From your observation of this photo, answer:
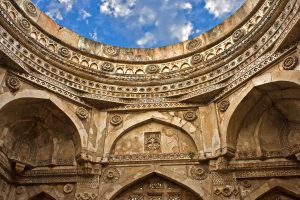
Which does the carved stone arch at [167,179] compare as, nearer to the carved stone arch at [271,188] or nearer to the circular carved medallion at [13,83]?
the carved stone arch at [271,188]

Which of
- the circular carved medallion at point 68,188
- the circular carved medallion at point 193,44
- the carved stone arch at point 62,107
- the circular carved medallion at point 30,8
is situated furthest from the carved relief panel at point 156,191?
the circular carved medallion at point 30,8

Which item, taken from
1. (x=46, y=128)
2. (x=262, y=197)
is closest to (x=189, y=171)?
(x=262, y=197)

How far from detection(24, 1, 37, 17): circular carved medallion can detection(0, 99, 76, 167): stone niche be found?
2.51 meters

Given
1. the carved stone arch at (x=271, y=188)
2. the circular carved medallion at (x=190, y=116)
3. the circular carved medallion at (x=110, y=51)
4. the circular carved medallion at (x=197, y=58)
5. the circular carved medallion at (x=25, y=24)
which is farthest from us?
the circular carved medallion at (x=110, y=51)

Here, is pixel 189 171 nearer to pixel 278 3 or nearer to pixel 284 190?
pixel 284 190

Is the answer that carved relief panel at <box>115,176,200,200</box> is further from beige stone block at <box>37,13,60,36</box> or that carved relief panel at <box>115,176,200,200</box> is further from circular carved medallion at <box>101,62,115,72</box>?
beige stone block at <box>37,13,60,36</box>

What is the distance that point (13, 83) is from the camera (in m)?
7.74

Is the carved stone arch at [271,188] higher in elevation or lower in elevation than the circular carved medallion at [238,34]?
lower

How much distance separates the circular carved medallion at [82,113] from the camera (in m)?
8.76

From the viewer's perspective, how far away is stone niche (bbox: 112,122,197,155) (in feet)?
28.3

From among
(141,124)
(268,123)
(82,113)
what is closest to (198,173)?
(141,124)

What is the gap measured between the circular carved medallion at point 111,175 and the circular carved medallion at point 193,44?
169 inches

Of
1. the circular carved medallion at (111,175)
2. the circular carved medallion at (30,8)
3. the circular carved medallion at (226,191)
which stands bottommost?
the circular carved medallion at (226,191)

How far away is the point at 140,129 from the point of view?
9133mm
